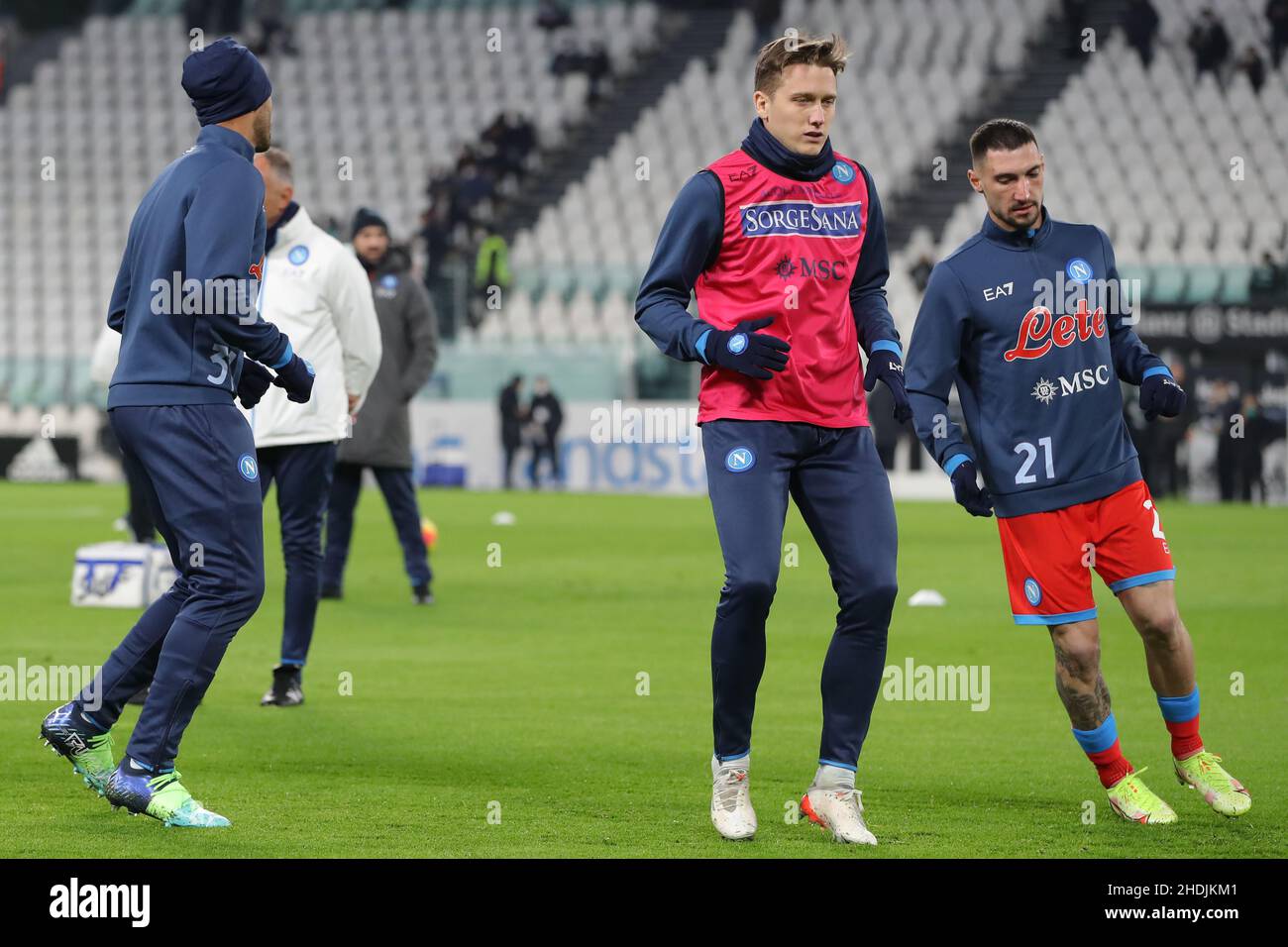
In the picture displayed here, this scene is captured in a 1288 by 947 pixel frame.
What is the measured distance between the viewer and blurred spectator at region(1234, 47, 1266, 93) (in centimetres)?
3119

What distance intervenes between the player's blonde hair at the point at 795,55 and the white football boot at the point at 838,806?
200 centimetres

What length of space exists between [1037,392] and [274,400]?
11.8ft

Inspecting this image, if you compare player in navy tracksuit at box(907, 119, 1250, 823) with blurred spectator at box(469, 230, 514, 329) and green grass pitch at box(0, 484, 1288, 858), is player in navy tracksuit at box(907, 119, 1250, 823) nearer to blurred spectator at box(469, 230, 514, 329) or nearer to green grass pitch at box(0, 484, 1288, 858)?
green grass pitch at box(0, 484, 1288, 858)

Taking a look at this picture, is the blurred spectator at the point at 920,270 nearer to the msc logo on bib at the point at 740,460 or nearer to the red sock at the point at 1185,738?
the red sock at the point at 1185,738

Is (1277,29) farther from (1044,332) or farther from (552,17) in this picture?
(1044,332)

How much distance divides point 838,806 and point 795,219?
1699 millimetres

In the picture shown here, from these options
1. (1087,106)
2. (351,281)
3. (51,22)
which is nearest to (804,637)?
(351,281)

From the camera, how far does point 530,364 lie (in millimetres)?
28922

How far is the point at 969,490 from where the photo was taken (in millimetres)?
5984

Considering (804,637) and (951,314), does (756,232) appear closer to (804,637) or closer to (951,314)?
(951,314)

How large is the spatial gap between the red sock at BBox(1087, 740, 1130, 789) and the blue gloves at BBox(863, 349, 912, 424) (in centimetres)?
127
